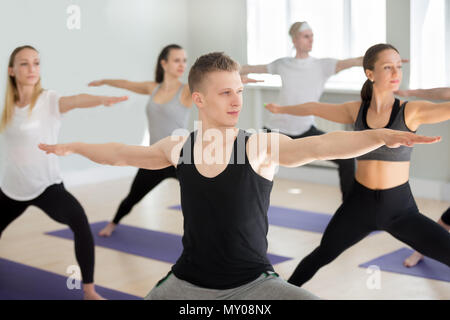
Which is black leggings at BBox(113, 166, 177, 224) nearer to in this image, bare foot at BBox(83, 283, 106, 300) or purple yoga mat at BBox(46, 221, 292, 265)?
purple yoga mat at BBox(46, 221, 292, 265)

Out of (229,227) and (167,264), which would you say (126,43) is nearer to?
(167,264)

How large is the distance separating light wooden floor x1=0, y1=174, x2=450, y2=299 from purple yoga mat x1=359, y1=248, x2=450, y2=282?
0.07 metres

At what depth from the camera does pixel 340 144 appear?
6.34 ft

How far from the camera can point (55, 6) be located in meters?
6.48

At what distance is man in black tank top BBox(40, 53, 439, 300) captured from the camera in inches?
78.1

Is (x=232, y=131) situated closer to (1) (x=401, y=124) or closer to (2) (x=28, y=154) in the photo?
(1) (x=401, y=124)

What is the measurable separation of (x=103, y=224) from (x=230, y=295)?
3467mm

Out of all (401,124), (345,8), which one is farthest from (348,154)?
(345,8)

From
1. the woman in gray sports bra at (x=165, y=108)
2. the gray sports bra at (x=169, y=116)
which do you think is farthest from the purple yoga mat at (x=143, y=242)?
the gray sports bra at (x=169, y=116)

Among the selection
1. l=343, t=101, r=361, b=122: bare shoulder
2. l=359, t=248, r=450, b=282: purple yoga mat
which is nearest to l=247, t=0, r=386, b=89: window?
l=359, t=248, r=450, b=282: purple yoga mat

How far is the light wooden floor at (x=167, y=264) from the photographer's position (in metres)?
3.68

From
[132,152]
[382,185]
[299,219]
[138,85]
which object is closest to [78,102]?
[132,152]

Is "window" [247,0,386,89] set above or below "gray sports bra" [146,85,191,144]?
above

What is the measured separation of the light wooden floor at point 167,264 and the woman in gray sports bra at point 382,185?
0.64 metres
